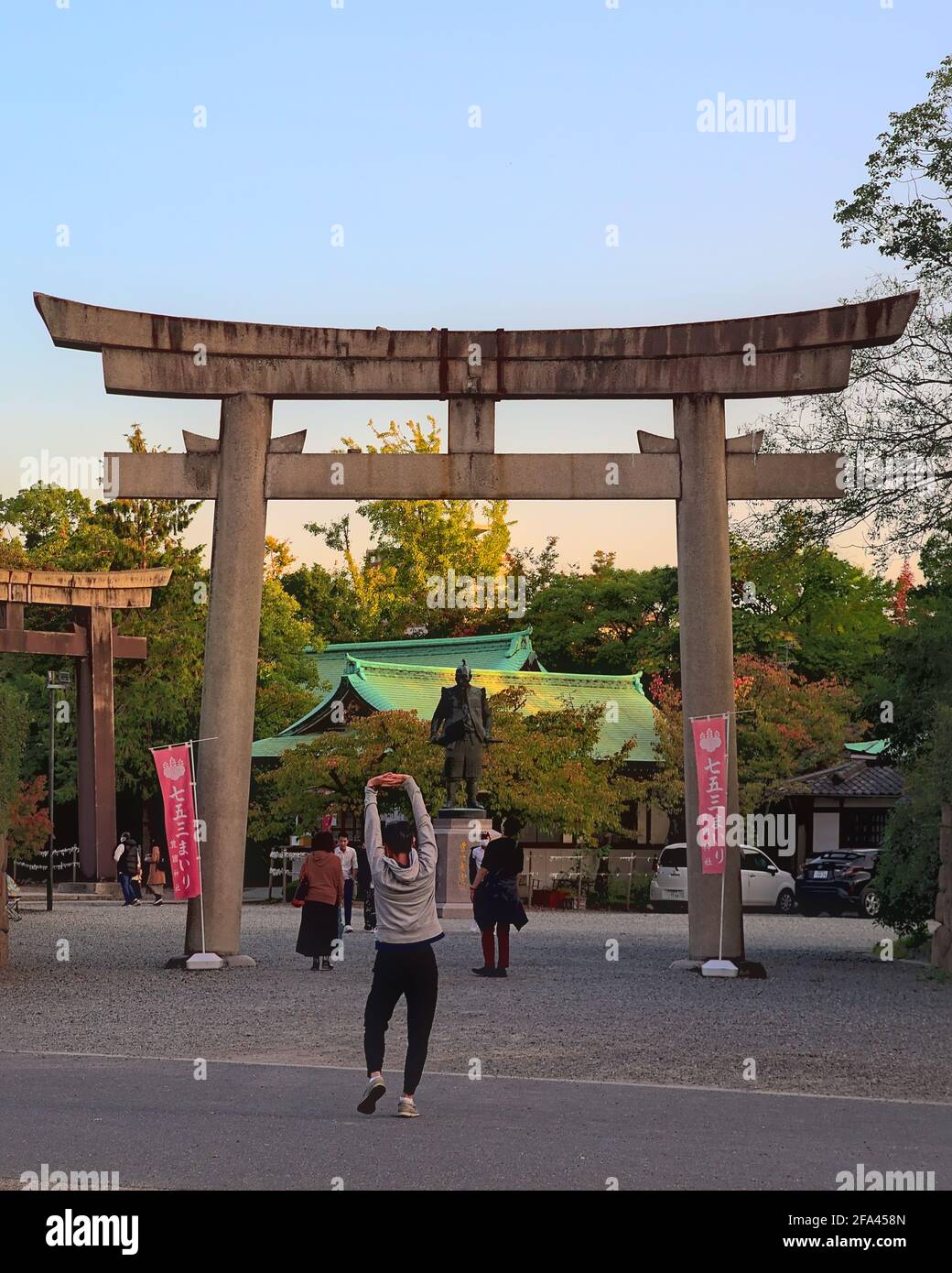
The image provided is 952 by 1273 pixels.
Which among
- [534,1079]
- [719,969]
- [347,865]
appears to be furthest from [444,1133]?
[347,865]

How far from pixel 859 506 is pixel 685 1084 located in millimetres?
13050

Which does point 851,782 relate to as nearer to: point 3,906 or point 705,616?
point 705,616

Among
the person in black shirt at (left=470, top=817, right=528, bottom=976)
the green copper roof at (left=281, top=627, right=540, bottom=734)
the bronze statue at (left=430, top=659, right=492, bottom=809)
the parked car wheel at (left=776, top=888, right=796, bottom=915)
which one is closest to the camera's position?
the person in black shirt at (left=470, top=817, right=528, bottom=976)

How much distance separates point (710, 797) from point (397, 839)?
34.4ft

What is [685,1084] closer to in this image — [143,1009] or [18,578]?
[143,1009]

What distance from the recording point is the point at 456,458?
65.5ft

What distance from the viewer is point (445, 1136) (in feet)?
28.3

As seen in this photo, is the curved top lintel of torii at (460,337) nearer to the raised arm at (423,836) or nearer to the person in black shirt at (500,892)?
the person in black shirt at (500,892)

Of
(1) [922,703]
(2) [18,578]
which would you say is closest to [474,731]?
(2) [18,578]

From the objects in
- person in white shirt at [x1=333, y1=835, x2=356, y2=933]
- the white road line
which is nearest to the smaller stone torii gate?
→ person in white shirt at [x1=333, y1=835, x2=356, y2=933]

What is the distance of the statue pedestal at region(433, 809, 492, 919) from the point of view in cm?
3338

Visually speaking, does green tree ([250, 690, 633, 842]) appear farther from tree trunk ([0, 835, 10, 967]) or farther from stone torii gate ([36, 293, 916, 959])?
tree trunk ([0, 835, 10, 967])

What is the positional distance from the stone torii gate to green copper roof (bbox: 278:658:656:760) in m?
22.1

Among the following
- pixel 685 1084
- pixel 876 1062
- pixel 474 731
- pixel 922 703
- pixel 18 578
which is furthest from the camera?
pixel 18 578
